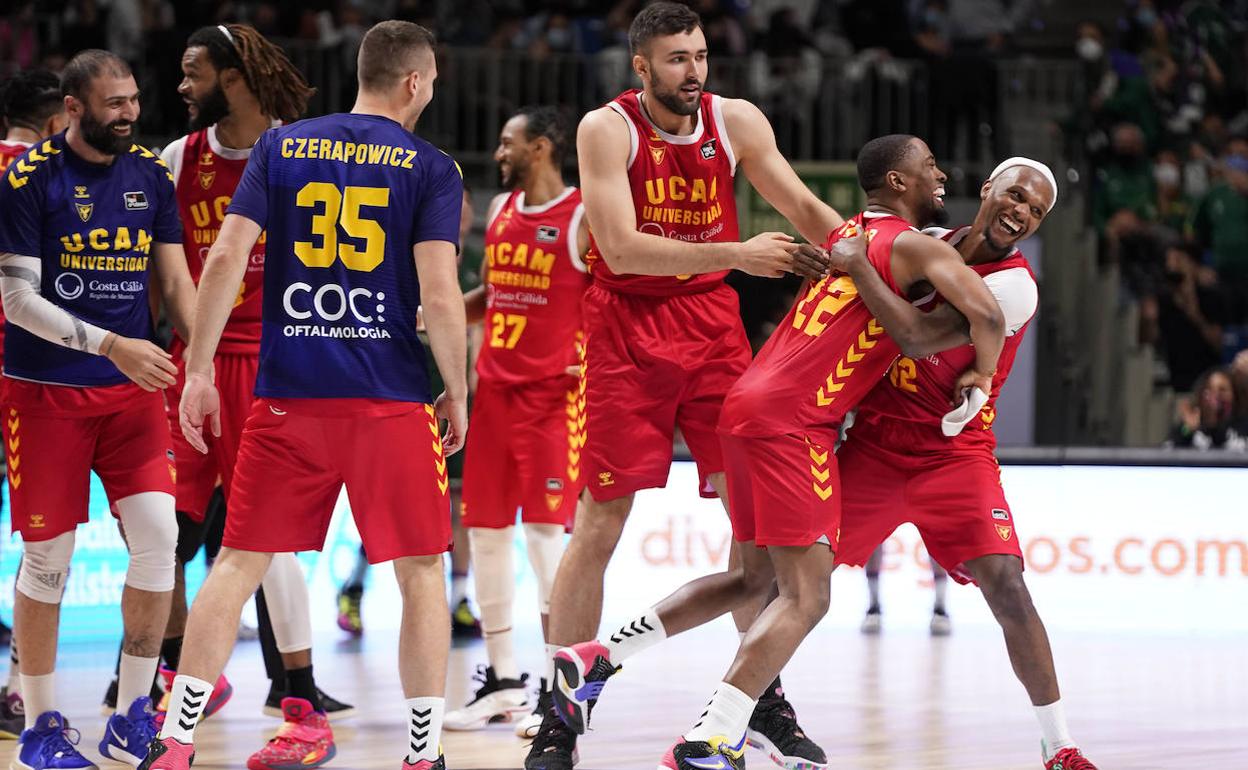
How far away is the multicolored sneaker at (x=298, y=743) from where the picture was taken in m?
5.66

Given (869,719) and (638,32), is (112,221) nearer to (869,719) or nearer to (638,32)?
(638,32)

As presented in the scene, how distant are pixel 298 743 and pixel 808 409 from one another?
216cm

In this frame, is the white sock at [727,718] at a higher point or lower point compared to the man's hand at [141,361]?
lower

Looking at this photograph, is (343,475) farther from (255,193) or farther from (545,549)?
(545,549)

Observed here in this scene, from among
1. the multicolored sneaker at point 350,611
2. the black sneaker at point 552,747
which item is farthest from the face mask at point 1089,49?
the black sneaker at point 552,747

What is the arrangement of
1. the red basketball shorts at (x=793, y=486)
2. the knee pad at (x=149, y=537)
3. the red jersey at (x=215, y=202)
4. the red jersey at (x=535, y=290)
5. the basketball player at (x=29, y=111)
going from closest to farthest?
the red basketball shorts at (x=793, y=486) < the knee pad at (x=149, y=537) < the red jersey at (x=215, y=202) < the basketball player at (x=29, y=111) < the red jersey at (x=535, y=290)

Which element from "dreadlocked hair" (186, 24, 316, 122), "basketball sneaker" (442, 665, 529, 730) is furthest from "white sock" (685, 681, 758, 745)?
"dreadlocked hair" (186, 24, 316, 122)

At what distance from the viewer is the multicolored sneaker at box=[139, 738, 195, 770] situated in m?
4.66

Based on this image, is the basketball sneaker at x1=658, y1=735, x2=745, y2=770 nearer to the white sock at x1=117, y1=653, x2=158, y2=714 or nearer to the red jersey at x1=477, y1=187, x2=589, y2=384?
Result: the white sock at x1=117, y1=653, x2=158, y2=714

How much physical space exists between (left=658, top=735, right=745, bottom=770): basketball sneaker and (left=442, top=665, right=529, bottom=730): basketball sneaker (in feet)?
5.84

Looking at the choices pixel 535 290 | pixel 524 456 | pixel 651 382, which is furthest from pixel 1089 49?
pixel 651 382

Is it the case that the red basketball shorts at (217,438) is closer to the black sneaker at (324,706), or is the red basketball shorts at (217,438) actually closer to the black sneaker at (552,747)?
the black sneaker at (324,706)

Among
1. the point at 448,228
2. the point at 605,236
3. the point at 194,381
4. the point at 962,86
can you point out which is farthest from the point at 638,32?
the point at 962,86

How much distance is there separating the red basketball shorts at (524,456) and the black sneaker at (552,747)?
1632 mm
